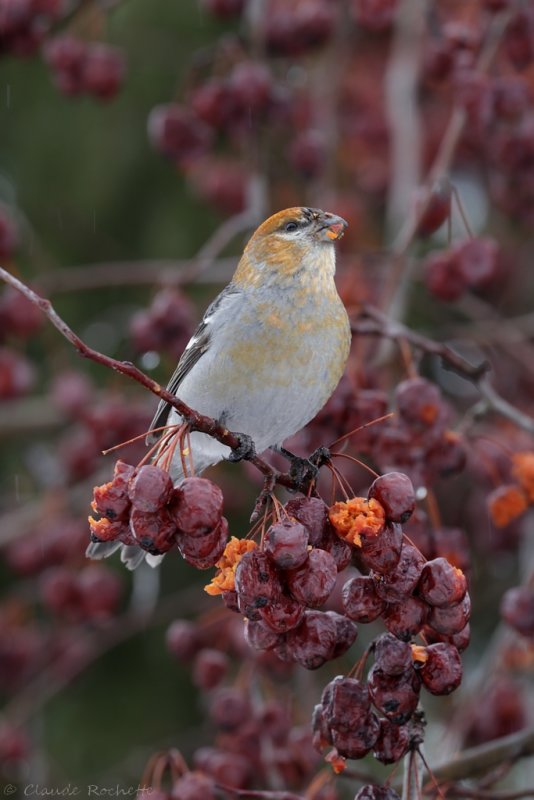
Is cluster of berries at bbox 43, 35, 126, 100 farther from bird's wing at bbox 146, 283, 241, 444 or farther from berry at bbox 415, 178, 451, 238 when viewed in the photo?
berry at bbox 415, 178, 451, 238

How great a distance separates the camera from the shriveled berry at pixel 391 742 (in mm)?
1940

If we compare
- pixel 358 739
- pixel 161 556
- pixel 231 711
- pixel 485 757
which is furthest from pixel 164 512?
pixel 231 711

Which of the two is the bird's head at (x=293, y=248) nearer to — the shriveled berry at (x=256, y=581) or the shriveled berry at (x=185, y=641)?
the shriveled berry at (x=185, y=641)

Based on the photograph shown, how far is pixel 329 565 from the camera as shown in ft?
6.13

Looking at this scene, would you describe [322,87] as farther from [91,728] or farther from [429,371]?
[91,728]

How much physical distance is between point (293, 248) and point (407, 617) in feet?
5.18

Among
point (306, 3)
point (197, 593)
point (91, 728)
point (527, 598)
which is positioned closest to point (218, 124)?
point (306, 3)

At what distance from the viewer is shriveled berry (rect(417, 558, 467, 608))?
6.14ft

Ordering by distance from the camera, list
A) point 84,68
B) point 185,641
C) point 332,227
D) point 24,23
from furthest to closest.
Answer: point 84,68 < point 24,23 < point 185,641 < point 332,227

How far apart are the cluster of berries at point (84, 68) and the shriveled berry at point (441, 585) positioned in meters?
2.90

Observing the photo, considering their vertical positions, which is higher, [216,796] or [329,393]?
[329,393]

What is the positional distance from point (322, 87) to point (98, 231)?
1.48m

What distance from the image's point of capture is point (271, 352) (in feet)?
9.32

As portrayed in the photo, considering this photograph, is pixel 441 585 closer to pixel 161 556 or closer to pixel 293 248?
pixel 161 556
